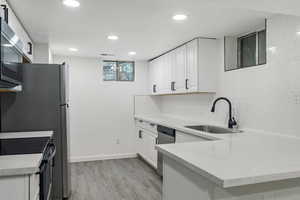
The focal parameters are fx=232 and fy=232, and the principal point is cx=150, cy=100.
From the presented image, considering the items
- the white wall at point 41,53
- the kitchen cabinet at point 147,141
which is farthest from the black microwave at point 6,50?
the kitchen cabinet at point 147,141

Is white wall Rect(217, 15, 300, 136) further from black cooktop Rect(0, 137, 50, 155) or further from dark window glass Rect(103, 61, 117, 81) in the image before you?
dark window glass Rect(103, 61, 117, 81)

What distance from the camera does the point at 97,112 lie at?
516cm

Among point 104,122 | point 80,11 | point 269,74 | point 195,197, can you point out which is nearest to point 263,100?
point 269,74

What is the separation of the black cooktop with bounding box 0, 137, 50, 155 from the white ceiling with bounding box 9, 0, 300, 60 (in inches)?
52.1

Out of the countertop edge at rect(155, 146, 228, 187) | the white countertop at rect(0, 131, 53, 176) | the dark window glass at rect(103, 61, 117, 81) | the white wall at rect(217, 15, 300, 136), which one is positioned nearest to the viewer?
the countertop edge at rect(155, 146, 228, 187)

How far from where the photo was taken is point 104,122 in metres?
5.22

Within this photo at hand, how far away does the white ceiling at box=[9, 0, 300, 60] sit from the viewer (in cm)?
212

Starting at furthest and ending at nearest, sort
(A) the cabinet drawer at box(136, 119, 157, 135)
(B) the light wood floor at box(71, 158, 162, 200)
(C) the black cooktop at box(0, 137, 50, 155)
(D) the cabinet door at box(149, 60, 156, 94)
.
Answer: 1. (D) the cabinet door at box(149, 60, 156, 94)
2. (A) the cabinet drawer at box(136, 119, 157, 135)
3. (B) the light wood floor at box(71, 158, 162, 200)
4. (C) the black cooktop at box(0, 137, 50, 155)

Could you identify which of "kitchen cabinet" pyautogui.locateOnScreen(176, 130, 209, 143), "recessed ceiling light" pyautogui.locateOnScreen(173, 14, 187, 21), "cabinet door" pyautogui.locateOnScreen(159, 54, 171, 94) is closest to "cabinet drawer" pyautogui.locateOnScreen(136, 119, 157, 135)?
"cabinet door" pyautogui.locateOnScreen(159, 54, 171, 94)

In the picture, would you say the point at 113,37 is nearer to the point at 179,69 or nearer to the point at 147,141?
the point at 179,69

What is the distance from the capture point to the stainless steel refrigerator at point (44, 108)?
114 inches

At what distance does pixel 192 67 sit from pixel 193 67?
0.03 meters

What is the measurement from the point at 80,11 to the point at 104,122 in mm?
3172

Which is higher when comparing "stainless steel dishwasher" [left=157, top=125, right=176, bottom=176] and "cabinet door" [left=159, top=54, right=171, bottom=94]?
"cabinet door" [left=159, top=54, right=171, bottom=94]
